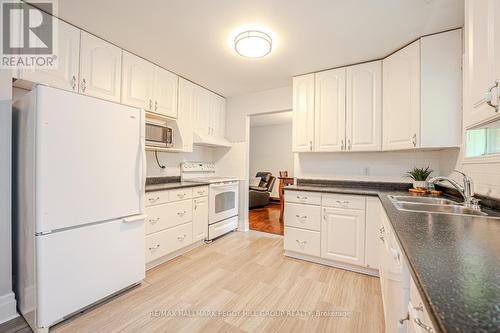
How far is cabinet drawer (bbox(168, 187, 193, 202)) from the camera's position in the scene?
8.34 feet

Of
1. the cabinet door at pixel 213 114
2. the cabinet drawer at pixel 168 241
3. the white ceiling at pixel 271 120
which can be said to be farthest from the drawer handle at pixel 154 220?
the white ceiling at pixel 271 120

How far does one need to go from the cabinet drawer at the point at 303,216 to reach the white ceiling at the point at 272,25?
173cm

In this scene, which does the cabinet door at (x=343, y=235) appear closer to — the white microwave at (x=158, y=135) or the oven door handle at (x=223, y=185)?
the oven door handle at (x=223, y=185)

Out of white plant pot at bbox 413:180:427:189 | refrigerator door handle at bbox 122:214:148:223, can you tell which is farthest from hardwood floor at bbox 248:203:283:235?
refrigerator door handle at bbox 122:214:148:223

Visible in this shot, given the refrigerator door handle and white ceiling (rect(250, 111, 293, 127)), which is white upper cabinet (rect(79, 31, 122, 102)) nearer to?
the refrigerator door handle

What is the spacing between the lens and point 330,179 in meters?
3.00

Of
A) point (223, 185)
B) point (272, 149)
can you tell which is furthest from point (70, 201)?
point (272, 149)

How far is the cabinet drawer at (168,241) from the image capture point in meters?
2.31

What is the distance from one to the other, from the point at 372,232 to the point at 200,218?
206 cm

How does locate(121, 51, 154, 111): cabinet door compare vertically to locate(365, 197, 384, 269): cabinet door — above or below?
above

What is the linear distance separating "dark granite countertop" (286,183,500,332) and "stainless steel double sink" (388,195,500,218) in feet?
0.82

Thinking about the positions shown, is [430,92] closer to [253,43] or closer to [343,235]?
[343,235]

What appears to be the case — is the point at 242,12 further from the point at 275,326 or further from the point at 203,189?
the point at 275,326

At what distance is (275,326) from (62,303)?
4.80ft
